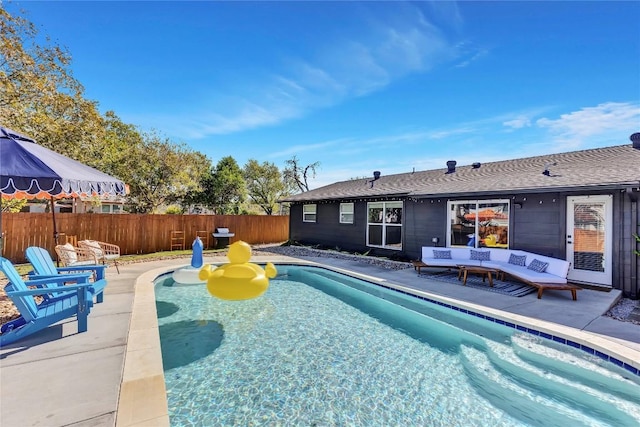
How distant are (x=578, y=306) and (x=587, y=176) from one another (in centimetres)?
359

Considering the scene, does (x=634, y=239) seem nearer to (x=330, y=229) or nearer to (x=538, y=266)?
(x=538, y=266)

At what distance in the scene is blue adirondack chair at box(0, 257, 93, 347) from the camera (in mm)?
3365

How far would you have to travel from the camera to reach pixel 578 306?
18.2 ft

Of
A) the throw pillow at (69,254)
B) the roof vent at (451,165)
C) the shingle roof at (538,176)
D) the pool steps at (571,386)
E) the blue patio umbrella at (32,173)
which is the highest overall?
the roof vent at (451,165)

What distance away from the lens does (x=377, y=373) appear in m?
3.69

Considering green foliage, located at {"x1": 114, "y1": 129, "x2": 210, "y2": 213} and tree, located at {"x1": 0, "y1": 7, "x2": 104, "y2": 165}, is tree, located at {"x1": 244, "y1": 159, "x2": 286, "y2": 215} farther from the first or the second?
tree, located at {"x1": 0, "y1": 7, "x2": 104, "y2": 165}

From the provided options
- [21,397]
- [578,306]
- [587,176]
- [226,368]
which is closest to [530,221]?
[587,176]

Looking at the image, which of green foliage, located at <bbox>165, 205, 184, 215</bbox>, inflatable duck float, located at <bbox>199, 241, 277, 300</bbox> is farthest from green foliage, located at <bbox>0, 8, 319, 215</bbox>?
inflatable duck float, located at <bbox>199, 241, 277, 300</bbox>

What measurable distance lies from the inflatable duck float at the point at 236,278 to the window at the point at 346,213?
345 inches

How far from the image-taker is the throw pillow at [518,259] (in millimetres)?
7586

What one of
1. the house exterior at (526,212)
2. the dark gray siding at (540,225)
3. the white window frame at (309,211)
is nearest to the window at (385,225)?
the house exterior at (526,212)

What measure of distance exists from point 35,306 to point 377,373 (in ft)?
13.9

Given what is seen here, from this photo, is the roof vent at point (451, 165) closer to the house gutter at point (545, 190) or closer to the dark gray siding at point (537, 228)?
the dark gray siding at point (537, 228)

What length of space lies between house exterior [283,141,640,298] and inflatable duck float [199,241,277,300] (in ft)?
22.0
